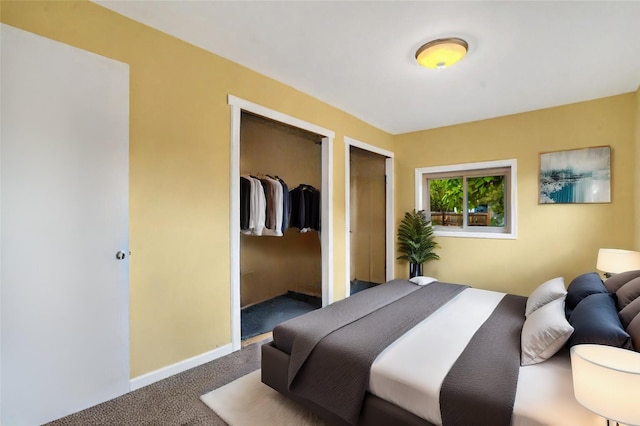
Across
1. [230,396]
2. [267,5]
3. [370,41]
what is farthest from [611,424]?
[267,5]

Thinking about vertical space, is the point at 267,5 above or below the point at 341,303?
above

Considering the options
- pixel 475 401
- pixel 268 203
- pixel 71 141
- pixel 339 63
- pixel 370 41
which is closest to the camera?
pixel 475 401

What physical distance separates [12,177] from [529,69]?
3975 mm

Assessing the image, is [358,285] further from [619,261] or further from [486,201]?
[619,261]

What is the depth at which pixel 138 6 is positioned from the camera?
75.1 inches

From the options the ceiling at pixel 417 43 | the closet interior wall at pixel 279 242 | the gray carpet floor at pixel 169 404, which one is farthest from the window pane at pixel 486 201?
the gray carpet floor at pixel 169 404

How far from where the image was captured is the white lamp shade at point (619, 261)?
2.57 metres

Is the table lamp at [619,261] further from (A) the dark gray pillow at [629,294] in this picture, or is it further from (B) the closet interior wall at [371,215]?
(B) the closet interior wall at [371,215]

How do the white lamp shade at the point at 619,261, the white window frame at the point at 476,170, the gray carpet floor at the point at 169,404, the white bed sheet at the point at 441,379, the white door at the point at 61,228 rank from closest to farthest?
1. the white bed sheet at the point at 441,379
2. the white door at the point at 61,228
3. the gray carpet floor at the point at 169,404
4. the white lamp shade at the point at 619,261
5. the white window frame at the point at 476,170

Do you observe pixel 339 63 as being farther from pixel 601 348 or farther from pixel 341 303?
pixel 601 348

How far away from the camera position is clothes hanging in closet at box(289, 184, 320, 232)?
11.7 ft

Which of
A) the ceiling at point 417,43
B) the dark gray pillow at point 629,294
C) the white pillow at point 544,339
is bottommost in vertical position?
the white pillow at point 544,339

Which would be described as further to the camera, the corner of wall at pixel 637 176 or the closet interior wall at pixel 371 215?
the closet interior wall at pixel 371 215

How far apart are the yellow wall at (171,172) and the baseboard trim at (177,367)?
0.04 meters
